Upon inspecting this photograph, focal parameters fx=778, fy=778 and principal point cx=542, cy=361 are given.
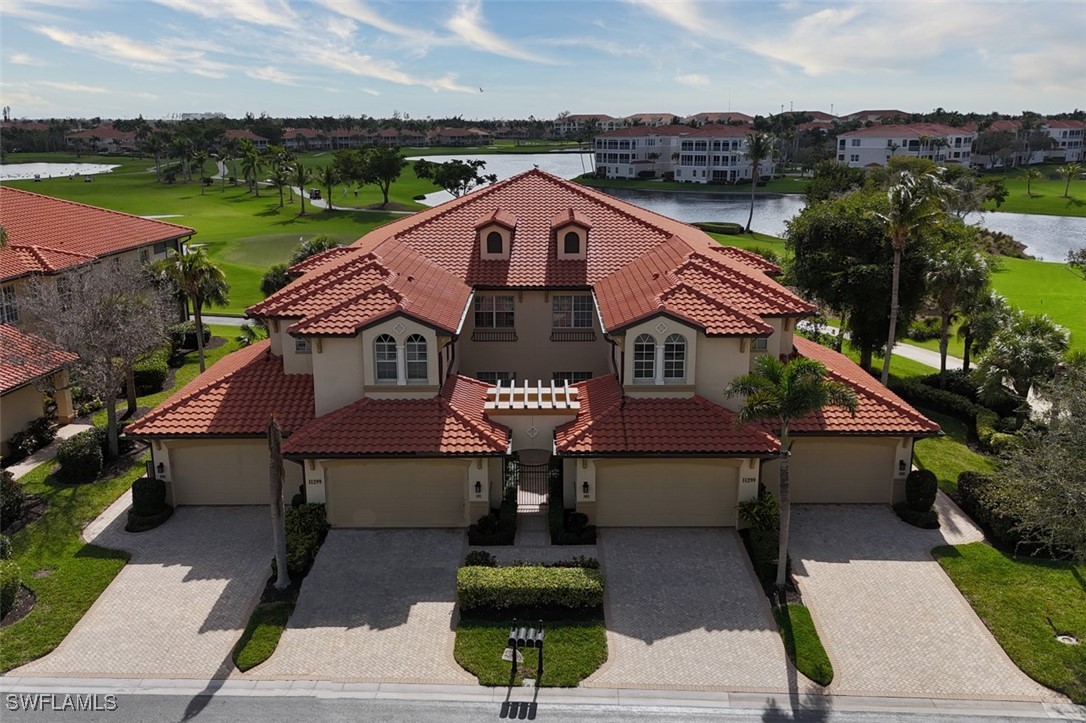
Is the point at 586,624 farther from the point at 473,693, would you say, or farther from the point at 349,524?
the point at 349,524

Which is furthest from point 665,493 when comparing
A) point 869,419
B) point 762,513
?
point 869,419

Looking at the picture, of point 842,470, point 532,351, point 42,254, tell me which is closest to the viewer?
point 842,470

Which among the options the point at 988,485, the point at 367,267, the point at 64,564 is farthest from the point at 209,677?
the point at 988,485

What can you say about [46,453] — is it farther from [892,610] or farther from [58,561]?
[892,610]

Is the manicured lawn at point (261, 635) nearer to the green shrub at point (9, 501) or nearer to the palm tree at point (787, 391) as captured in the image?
the green shrub at point (9, 501)

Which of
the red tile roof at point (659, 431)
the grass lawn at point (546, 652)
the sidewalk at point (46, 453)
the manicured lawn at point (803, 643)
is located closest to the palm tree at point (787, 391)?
the manicured lawn at point (803, 643)
